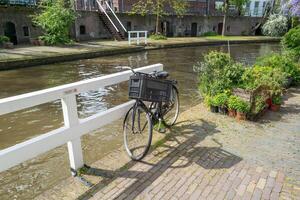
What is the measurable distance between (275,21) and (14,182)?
36685 millimetres

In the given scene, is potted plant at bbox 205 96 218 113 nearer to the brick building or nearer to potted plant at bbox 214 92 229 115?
potted plant at bbox 214 92 229 115

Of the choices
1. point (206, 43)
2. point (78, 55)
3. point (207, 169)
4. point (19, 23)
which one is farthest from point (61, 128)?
point (206, 43)

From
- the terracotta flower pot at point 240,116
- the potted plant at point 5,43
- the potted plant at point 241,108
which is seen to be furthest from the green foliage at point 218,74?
the potted plant at point 5,43

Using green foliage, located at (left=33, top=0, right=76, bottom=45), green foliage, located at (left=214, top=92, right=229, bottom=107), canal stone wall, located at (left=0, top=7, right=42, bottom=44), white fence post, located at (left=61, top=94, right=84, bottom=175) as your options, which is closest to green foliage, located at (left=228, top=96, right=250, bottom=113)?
green foliage, located at (left=214, top=92, right=229, bottom=107)

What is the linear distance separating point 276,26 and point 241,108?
3378cm

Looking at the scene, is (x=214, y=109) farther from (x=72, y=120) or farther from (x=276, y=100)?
(x=72, y=120)

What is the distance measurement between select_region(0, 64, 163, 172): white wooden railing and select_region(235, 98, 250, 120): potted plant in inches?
98.8

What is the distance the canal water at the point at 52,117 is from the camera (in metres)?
3.84

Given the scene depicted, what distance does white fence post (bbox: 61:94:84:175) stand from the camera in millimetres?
3223

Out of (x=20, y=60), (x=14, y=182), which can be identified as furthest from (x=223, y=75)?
(x=20, y=60)

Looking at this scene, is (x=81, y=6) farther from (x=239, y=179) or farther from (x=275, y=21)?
(x=239, y=179)

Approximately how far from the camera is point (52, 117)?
6.41 meters

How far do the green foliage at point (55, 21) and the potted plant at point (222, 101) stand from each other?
15.8m

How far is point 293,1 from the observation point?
32.8ft
